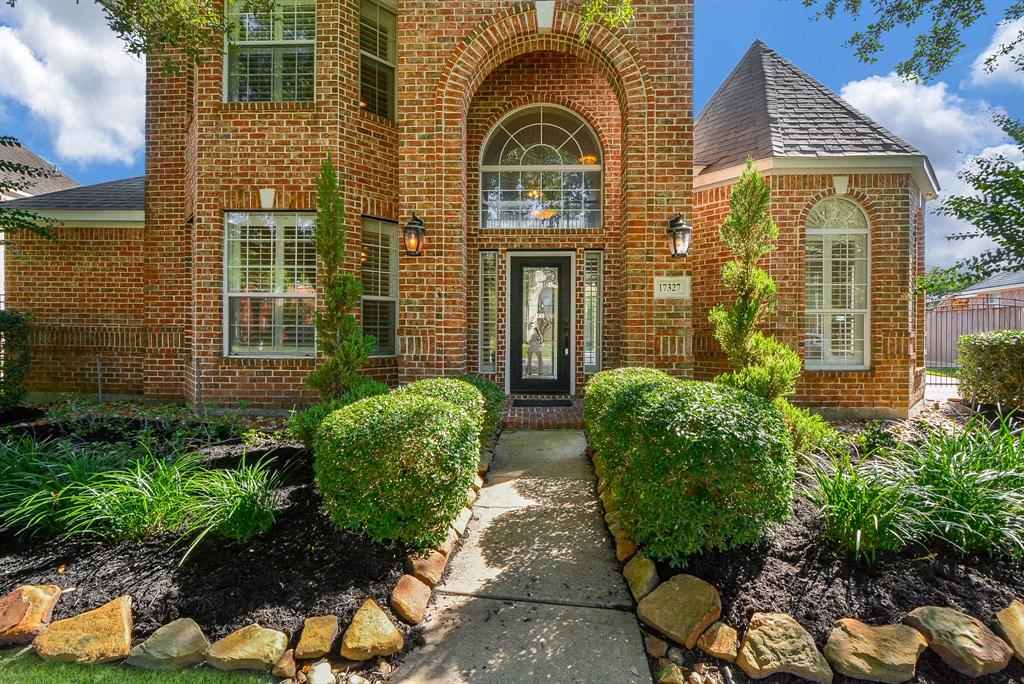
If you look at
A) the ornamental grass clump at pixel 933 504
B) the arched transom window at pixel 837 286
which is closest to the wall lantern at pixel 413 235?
the ornamental grass clump at pixel 933 504

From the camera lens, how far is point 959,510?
2.72 m

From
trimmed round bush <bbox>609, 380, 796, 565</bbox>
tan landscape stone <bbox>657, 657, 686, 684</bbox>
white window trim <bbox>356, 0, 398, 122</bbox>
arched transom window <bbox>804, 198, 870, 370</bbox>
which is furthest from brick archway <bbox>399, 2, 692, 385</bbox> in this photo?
tan landscape stone <bbox>657, 657, 686, 684</bbox>

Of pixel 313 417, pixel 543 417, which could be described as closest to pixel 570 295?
pixel 543 417

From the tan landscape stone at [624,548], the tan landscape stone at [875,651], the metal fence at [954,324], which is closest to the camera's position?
the tan landscape stone at [875,651]

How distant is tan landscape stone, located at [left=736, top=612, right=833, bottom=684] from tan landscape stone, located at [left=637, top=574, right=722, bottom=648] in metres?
0.19

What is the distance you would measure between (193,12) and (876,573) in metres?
7.59

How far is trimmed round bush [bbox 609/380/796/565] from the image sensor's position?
7.98ft

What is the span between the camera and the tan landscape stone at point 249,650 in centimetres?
221

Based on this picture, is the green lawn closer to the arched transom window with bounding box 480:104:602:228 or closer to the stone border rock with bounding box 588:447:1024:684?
the stone border rock with bounding box 588:447:1024:684

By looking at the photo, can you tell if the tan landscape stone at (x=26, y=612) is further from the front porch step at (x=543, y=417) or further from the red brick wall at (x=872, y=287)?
the red brick wall at (x=872, y=287)

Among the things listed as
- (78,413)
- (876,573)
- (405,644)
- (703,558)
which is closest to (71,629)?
(405,644)

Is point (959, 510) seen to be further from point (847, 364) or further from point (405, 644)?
point (847, 364)

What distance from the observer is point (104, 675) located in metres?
2.19

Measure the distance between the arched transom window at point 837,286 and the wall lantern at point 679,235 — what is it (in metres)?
2.42
